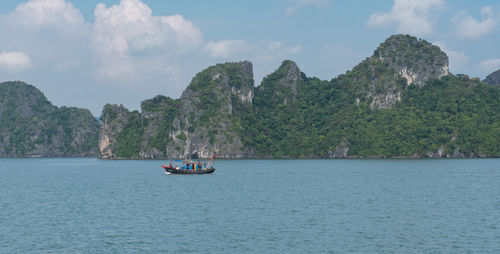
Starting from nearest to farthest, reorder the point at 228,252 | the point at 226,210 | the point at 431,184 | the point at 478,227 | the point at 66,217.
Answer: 1. the point at 228,252
2. the point at 478,227
3. the point at 66,217
4. the point at 226,210
5. the point at 431,184

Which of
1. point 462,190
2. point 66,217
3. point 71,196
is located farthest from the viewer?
point 462,190

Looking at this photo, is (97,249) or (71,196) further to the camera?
(71,196)

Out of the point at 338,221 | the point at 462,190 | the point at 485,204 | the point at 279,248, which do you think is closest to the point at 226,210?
the point at 338,221

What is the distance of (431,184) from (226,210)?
151 feet

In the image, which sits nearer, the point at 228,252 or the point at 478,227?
the point at 228,252

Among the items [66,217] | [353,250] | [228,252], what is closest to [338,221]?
[353,250]

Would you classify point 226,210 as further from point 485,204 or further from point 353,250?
point 485,204

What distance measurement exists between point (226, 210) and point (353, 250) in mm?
22996

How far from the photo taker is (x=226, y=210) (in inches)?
2228

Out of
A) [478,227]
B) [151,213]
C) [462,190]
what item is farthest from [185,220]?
[462,190]

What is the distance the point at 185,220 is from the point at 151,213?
6.48 meters

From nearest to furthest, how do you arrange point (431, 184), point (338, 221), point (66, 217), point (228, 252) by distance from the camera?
1. point (228, 252)
2. point (338, 221)
3. point (66, 217)
4. point (431, 184)

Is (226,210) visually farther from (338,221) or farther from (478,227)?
(478,227)

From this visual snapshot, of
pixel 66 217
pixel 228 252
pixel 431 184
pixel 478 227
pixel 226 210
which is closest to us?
pixel 228 252
